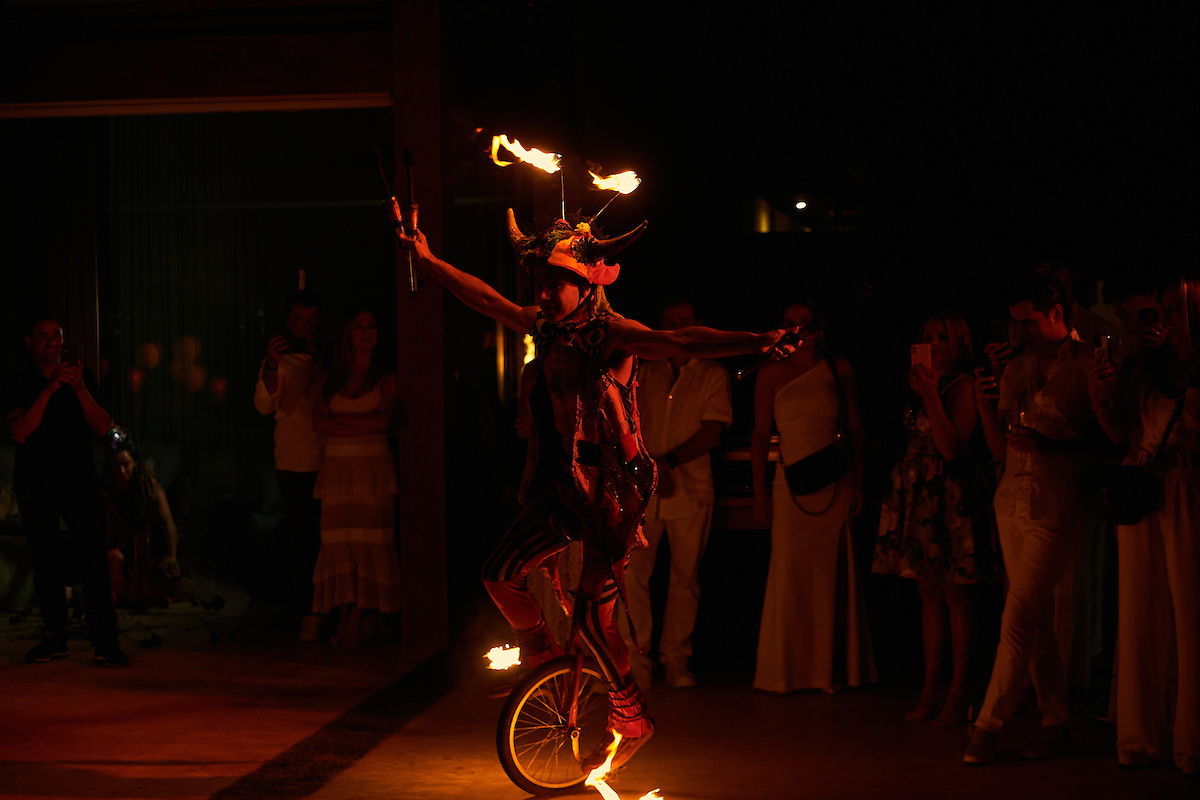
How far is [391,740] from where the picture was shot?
4.92 meters

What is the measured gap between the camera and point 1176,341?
4242mm

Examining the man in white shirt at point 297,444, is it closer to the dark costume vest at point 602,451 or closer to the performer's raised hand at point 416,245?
the performer's raised hand at point 416,245

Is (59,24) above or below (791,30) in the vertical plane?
below

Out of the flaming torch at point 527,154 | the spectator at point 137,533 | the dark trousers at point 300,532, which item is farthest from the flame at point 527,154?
the spectator at point 137,533

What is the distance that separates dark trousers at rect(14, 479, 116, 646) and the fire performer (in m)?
2.89

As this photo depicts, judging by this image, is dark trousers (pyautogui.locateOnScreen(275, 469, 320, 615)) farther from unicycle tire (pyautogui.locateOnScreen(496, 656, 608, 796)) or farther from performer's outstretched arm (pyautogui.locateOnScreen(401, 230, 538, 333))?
performer's outstretched arm (pyautogui.locateOnScreen(401, 230, 538, 333))

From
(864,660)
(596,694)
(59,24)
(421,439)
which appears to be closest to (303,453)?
(421,439)

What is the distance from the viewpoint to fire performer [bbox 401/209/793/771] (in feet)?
A: 13.0

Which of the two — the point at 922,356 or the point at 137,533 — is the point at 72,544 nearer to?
Answer: the point at 137,533

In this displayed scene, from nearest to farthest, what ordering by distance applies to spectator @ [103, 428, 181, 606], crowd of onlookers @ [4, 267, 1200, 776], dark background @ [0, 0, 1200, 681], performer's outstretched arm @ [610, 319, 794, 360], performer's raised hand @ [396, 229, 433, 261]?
performer's outstretched arm @ [610, 319, 794, 360], performer's raised hand @ [396, 229, 433, 261], crowd of onlookers @ [4, 267, 1200, 776], spectator @ [103, 428, 181, 606], dark background @ [0, 0, 1200, 681]

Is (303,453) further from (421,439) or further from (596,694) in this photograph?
(596,694)

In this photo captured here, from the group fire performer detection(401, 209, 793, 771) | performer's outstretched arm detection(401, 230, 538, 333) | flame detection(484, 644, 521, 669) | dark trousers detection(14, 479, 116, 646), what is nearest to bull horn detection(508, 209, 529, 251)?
fire performer detection(401, 209, 793, 771)

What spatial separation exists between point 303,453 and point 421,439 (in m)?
0.95

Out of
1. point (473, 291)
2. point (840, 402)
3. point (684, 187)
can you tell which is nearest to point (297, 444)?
point (473, 291)
